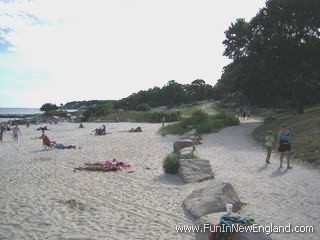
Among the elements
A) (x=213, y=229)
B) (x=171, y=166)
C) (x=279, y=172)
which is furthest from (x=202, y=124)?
(x=213, y=229)

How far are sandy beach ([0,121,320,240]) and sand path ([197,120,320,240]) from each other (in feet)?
0.07

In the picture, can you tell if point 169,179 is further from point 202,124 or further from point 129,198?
point 202,124

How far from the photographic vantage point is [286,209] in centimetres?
1004

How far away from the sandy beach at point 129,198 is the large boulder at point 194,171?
36 centimetres

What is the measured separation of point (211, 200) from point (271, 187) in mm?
3757

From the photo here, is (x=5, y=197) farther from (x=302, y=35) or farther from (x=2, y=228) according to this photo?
(x=302, y=35)

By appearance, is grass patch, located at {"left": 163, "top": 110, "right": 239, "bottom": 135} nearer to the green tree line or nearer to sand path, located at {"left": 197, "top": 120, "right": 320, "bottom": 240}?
the green tree line

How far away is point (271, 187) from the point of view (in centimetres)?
1248

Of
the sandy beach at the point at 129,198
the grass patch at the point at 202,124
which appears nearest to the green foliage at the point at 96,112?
the grass patch at the point at 202,124

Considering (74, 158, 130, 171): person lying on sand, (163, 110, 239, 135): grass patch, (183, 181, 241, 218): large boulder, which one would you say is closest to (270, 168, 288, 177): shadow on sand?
(183, 181, 241, 218): large boulder

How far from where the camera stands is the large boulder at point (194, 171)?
14.0 meters

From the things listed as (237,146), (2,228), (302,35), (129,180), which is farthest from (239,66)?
(2,228)

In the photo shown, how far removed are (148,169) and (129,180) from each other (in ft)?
7.75

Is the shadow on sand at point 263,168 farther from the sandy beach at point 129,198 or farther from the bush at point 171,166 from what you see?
the bush at point 171,166
